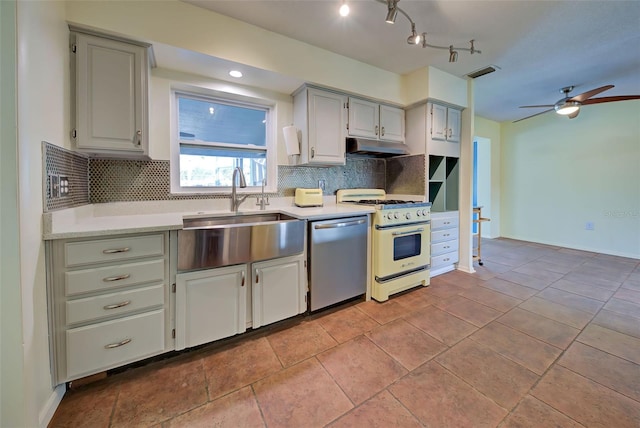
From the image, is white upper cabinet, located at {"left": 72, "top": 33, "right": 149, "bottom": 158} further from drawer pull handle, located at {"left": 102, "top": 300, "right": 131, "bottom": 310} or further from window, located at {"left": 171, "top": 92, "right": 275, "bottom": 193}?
drawer pull handle, located at {"left": 102, "top": 300, "right": 131, "bottom": 310}

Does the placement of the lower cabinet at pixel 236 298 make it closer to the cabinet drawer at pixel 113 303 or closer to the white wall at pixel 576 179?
the cabinet drawer at pixel 113 303

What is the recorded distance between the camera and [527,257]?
3.96 meters

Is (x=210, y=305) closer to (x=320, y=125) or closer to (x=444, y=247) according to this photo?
(x=320, y=125)

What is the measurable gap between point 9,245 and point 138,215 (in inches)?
40.4

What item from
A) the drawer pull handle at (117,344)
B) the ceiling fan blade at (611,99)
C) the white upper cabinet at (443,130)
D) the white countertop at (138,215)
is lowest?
the drawer pull handle at (117,344)

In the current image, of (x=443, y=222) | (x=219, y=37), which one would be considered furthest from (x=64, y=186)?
(x=443, y=222)

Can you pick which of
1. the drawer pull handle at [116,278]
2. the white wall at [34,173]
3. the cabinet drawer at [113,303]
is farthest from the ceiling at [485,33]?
the cabinet drawer at [113,303]

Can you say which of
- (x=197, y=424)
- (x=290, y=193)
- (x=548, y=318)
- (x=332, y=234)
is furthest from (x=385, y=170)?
(x=197, y=424)

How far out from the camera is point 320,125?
2572 millimetres

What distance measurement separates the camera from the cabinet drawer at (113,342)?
51.6 inches

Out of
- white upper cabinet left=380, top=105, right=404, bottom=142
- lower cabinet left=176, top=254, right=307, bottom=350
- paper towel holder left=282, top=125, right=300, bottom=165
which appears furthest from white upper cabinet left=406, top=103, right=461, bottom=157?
lower cabinet left=176, top=254, right=307, bottom=350

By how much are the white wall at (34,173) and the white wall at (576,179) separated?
22.2 feet

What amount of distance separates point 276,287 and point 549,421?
169cm

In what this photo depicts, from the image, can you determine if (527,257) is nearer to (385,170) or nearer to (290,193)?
(385,170)
